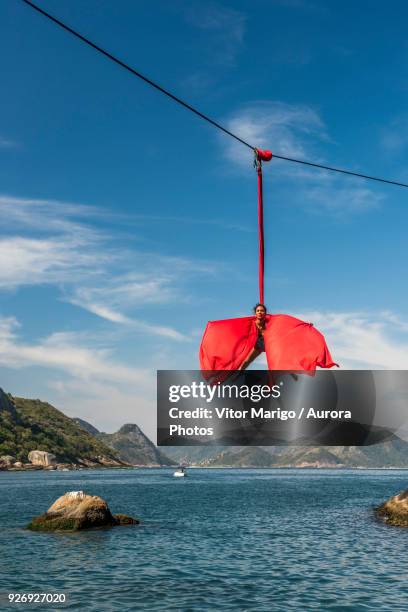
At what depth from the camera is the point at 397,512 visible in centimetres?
5703

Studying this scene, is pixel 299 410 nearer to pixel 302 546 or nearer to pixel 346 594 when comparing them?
pixel 346 594

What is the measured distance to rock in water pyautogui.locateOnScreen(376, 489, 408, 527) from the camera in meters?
54.8

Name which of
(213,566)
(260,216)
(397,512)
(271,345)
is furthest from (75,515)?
(271,345)

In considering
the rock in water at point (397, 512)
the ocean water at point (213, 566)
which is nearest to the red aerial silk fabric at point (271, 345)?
the ocean water at point (213, 566)

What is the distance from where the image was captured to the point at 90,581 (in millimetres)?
30047

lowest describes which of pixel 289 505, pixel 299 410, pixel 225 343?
pixel 289 505

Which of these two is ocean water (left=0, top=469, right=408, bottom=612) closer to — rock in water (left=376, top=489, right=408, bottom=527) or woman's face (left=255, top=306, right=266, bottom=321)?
rock in water (left=376, top=489, right=408, bottom=527)

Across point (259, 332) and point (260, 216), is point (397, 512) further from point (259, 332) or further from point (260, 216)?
point (259, 332)

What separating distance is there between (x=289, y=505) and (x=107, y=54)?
83.8 meters

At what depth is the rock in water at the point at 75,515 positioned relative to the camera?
47.9 metres

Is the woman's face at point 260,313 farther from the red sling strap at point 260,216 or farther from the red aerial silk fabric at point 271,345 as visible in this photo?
the red sling strap at point 260,216

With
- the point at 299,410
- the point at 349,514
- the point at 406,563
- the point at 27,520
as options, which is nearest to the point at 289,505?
the point at 349,514

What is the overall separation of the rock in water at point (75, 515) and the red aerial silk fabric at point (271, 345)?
44938mm

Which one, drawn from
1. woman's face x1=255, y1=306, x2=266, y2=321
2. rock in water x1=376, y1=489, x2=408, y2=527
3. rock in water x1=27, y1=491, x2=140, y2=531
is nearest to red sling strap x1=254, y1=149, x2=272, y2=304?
woman's face x1=255, y1=306, x2=266, y2=321
